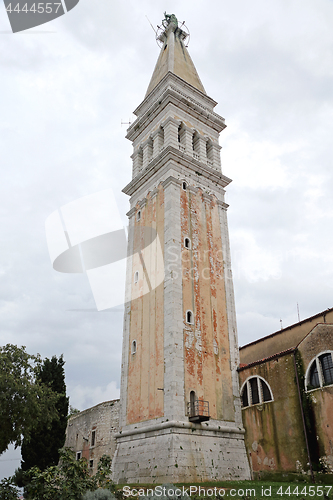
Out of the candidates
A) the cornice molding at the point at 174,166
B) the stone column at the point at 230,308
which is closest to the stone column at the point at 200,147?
the cornice molding at the point at 174,166

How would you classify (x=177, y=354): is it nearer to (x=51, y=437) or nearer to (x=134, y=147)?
(x=51, y=437)

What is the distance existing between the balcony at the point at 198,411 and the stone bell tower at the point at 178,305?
51mm

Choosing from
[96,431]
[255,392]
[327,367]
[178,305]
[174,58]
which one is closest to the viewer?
[327,367]

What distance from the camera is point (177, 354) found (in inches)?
824

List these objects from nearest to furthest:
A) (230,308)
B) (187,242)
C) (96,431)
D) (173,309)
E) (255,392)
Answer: (255,392) < (173,309) < (187,242) < (230,308) < (96,431)

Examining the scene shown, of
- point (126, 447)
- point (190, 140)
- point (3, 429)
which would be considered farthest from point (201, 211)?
point (3, 429)

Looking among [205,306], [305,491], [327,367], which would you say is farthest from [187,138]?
[305,491]

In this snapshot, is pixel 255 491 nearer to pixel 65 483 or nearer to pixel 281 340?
pixel 65 483

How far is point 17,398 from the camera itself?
1880cm

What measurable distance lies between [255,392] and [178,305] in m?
6.14

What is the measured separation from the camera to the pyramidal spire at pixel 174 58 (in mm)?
32938

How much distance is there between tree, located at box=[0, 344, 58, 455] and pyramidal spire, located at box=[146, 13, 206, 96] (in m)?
22.7

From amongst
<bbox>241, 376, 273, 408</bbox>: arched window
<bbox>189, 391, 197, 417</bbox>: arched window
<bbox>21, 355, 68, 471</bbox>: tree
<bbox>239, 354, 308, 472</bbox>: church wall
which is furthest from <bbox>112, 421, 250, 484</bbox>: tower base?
<bbox>21, 355, 68, 471</bbox>: tree

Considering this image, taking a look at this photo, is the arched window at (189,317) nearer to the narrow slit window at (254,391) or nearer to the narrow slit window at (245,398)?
the narrow slit window at (254,391)
